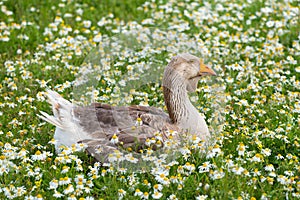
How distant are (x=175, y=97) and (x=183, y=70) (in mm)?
337

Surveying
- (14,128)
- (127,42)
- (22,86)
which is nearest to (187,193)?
(14,128)

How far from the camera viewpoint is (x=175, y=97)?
728 centimetres

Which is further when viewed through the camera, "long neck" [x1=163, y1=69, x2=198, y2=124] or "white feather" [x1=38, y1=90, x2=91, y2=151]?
"long neck" [x1=163, y1=69, x2=198, y2=124]

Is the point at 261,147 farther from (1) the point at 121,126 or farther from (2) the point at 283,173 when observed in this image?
(1) the point at 121,126

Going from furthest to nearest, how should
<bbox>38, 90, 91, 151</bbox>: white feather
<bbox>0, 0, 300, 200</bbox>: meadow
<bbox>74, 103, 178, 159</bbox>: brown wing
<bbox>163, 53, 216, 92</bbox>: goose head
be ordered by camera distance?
<bbox>163, 53, 216, 92</bbox>: goose head, <bbox>38, 90, 91, 151</bbox>: white feather, <bbox>74, 103, 178, 159</bbox>: brown wing, <bbox>0, 0, 300, 200</bbox>: meadow

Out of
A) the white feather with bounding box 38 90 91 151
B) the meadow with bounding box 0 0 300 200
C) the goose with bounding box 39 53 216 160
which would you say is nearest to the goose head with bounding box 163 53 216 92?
the goose with bounding box 39 53 216 160

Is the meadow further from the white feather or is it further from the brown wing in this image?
the brown wing

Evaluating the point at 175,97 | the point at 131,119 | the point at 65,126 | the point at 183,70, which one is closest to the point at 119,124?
the point at 131,119

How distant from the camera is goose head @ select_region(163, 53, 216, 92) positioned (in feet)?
23.7

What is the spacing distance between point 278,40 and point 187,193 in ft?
16.7

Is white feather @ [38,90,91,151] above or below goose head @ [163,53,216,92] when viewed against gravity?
below

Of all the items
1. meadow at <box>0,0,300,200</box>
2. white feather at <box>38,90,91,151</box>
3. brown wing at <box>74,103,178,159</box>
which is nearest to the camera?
meadow at <box>0,0,300,200</box>

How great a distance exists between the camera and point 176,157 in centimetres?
686

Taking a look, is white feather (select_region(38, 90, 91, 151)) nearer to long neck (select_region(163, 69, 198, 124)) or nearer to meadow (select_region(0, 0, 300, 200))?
meadow (select_region(0, 0, 300, 200))
